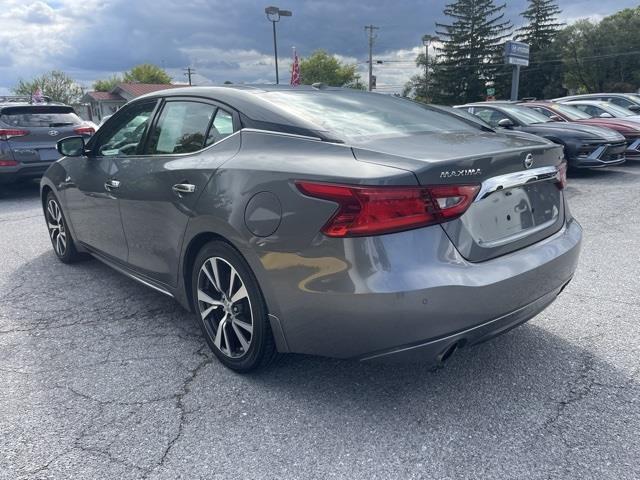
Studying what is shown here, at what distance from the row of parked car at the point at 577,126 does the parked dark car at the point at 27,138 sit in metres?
6.82

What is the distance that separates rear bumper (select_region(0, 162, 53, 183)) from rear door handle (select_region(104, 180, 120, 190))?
583cm

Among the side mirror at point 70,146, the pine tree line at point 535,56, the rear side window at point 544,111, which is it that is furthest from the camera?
the pine tree line at point 535,56

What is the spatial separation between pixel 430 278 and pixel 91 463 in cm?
163

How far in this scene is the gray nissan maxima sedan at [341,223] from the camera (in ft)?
7.03

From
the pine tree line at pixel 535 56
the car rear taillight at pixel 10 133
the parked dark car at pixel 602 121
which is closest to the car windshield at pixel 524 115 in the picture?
the parked dark car at pixel 602 121

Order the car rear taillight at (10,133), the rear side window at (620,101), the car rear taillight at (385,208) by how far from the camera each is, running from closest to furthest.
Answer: the car rear taillight at (385,208), the car rear taillight at (10,133), the rear side window at (620,101)

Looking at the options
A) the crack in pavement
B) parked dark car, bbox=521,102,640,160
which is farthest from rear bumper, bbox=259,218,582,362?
parked dark car, bbox=521,102,640,160

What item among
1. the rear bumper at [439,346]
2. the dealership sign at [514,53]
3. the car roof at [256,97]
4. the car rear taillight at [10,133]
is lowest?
the rear bumper at [439,346]

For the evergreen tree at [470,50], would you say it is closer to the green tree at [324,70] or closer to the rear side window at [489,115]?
the green tree at [324,70]

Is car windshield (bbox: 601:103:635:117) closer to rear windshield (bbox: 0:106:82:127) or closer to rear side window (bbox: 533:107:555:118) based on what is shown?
rear side window (bbox: 533:107:555:118)

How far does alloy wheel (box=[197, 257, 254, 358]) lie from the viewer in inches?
107

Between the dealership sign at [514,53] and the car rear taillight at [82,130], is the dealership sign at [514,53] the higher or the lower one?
the higher one

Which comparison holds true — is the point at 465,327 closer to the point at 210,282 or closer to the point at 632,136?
the point at 210,282

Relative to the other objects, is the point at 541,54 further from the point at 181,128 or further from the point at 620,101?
the point at 181,128
